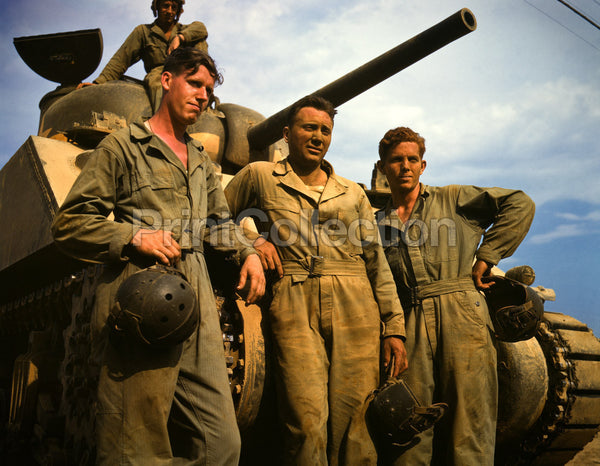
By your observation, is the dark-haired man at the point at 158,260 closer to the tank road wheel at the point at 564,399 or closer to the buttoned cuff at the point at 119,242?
the buttoned cuff at the point at 119,242

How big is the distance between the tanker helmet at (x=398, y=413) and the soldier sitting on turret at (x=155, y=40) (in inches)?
190

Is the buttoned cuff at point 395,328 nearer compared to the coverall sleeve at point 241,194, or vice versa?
the buttoned cuff at point 395,328

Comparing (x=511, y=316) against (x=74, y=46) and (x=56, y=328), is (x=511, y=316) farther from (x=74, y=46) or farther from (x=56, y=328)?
(x=74, y=46)

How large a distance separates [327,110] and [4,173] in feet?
10.4

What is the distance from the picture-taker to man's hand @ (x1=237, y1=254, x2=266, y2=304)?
2.57 meters

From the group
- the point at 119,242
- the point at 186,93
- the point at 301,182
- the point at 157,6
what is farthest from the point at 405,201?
the point at 157,6

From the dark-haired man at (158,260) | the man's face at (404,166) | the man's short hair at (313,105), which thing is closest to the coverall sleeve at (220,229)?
the dark-haired man at (158,260)

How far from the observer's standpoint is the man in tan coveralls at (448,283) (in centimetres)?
312

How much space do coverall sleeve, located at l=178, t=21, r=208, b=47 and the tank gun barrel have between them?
122cm

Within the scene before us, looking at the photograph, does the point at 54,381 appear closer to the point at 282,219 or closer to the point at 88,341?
the point at 88,341

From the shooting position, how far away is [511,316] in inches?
137

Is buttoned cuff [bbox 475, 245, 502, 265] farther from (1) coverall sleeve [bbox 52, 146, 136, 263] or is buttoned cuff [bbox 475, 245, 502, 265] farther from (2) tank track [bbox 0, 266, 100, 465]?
(2) tank track [bbox 0, 266, 100, 465]

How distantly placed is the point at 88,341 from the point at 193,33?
13.8 ft

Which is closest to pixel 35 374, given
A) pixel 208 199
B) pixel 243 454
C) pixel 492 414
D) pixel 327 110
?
pixel 243 454
